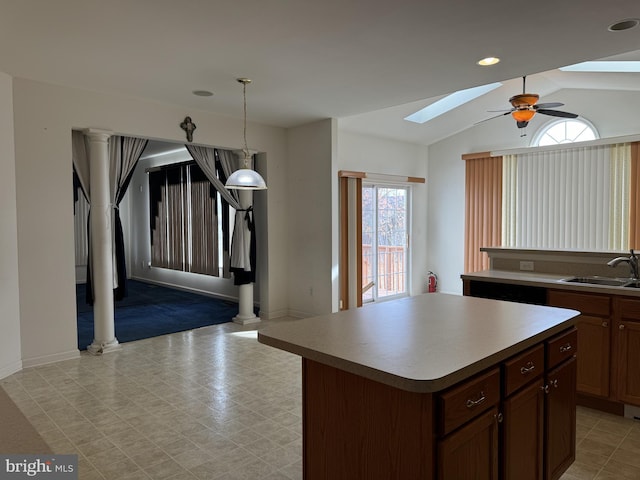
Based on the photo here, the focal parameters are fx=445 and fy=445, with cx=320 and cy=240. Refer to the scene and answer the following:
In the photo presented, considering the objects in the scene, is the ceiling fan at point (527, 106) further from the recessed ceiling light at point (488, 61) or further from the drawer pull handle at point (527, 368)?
the drawer pull handle at point (527, 368)

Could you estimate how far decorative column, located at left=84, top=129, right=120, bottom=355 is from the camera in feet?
15.0

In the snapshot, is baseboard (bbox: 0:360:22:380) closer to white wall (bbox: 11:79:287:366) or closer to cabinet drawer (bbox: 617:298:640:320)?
white wall (bbox: 11:79:287:366)

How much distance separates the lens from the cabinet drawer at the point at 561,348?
2.11 metres

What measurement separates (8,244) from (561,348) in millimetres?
4301

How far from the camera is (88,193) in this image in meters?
4.61

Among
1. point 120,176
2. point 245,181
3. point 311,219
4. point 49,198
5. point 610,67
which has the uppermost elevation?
point 610,67

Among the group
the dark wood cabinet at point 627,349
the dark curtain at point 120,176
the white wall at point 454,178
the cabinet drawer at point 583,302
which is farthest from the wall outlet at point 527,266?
the dark curtain at point 120,176

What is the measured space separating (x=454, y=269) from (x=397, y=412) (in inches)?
266

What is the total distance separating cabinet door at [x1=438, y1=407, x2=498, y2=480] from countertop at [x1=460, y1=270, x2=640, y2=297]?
5.91 feet

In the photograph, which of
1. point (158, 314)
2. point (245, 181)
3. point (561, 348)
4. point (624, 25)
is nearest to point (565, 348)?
point (561, 348)

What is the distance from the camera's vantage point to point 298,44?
129 inches

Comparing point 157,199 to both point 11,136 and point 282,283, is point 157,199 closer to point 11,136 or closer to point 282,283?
point 282,283

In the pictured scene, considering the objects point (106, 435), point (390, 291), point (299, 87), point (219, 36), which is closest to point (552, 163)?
point (390, 291)

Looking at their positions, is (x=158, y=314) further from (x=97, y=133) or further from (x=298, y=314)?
(x=97, y=133)
